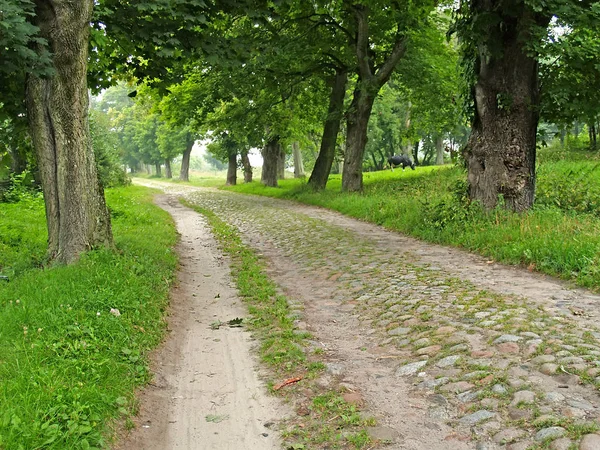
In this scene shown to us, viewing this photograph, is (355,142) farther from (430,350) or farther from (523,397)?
(523,397)

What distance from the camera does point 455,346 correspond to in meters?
5.29

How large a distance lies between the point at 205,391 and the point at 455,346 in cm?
257

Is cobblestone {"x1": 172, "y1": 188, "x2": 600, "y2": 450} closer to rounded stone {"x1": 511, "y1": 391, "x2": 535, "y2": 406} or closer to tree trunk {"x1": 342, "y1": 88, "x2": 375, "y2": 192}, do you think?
rounded stone {"x1": 511, "y1": 391, "x2": 535, "y2": 406}

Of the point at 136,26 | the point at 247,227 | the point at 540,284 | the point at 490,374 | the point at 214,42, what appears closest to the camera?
the point at 490,374

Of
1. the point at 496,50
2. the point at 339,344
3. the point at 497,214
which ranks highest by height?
the point at 496,50

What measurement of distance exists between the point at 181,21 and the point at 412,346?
676 cm

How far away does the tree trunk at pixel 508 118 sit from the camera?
10.6 metres

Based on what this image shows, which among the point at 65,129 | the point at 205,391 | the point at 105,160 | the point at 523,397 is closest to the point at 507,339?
the point at 523,397

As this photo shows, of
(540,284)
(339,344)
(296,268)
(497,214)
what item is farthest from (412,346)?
(497,214)

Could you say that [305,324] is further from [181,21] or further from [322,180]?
[322,180]

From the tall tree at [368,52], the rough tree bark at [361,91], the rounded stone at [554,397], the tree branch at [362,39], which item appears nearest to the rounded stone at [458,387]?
the rounded stone at [554,397]

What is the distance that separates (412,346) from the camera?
18.2 ft

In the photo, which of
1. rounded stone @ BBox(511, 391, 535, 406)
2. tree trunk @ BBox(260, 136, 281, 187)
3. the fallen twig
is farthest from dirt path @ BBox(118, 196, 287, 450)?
tree trunk @ BBox(260, 136, 281, 187)

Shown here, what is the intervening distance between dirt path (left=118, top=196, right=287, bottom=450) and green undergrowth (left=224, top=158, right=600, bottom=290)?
473 centimetres
